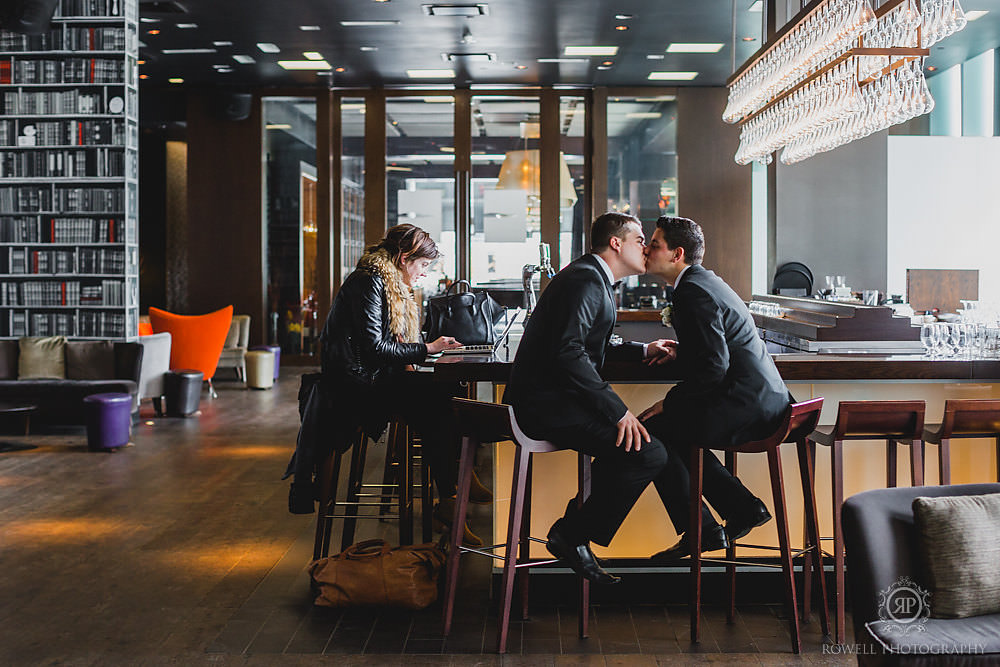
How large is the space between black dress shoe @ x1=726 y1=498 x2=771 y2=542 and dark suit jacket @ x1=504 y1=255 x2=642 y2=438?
2.34ft

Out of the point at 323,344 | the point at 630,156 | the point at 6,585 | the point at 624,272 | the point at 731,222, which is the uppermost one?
the point at 630,156

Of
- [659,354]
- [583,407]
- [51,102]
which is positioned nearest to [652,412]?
[659,354]

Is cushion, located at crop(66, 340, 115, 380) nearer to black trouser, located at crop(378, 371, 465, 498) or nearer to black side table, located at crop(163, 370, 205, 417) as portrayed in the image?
black side table, located at crop(163, 370, 205, 417)

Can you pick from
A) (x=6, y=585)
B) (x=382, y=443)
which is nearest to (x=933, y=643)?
(x=6, y=585)

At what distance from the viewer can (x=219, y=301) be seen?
14.0 m

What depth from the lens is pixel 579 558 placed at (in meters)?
3.50

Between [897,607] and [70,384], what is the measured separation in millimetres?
7731

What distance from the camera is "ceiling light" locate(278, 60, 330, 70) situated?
12.2 m

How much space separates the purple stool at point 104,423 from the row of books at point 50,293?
6.18ft

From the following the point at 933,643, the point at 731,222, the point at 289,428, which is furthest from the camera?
the point at 731,222

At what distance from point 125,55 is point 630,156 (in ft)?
24.1

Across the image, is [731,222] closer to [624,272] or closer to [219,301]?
[219,301]

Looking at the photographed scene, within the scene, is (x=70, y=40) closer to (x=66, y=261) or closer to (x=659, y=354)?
(x=66, y=261)

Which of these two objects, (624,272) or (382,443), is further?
(382,443)
